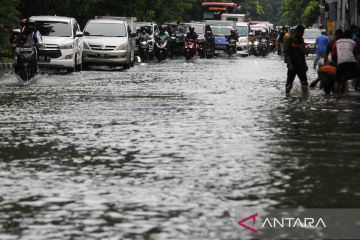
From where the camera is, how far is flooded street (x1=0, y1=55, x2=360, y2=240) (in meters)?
8.85

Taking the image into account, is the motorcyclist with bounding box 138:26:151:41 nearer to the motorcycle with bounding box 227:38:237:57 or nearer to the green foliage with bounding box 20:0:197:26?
the green foliage with bounding box 20:0:197:26

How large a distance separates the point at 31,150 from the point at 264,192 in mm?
4423

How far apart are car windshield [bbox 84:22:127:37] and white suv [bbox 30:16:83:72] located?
130 inches

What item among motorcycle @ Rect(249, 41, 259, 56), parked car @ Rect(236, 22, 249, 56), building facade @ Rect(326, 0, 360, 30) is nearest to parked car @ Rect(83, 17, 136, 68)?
building facade @ Rect(326, 0, 360, 30)

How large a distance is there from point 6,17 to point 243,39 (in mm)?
34031

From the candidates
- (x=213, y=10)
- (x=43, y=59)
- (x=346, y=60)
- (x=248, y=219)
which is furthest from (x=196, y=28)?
(x=248, y=219)

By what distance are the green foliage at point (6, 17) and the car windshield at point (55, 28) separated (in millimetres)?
1694

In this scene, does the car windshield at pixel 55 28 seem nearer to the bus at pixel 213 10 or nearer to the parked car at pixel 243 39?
the parked car at pixel 243 39

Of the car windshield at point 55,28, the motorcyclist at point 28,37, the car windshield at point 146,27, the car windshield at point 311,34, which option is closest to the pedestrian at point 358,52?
the motorcyclist at point 28,37

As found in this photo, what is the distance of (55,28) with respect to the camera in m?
39.1

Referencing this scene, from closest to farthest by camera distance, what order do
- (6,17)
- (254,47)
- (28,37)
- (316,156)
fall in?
(316,156)
(28,37)
(6,17)
(254,47)

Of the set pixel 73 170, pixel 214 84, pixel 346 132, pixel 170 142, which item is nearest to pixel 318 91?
pixel 214 84

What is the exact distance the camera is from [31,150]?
13.8m

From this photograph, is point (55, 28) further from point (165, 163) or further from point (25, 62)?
point (165, 163)
